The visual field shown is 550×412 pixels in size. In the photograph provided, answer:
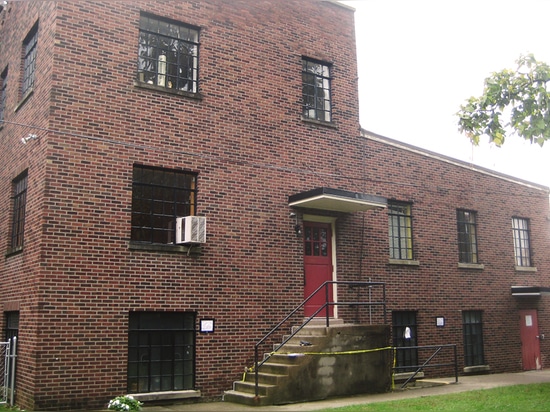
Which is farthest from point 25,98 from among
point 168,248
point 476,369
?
point 476,369

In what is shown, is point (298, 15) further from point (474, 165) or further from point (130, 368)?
point (130, 368)

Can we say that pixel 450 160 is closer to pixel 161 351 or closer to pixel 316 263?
pixel 316 263

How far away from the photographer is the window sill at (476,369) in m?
17.7

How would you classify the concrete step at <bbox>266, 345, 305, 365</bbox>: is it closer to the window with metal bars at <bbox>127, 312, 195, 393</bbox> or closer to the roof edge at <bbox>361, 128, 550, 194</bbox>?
the window with metal bars at <bbox>127, 312, 195, 393</bbox>

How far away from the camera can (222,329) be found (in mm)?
13289

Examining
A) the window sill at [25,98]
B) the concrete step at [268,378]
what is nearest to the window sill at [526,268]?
the concrete step at [268,378]

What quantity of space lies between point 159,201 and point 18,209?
345 centimetres

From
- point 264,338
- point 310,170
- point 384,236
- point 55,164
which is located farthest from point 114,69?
point 384,236

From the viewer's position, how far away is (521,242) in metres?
20.7

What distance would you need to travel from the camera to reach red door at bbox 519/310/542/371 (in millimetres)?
19656

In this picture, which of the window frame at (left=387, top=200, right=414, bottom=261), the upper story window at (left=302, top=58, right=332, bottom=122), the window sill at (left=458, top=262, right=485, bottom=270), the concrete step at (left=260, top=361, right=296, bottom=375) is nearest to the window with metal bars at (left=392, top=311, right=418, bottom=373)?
the window frame at (left=387, top=200, right=414, bottom=261)

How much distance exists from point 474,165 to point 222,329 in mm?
10583

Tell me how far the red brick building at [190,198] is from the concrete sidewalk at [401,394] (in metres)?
0.67

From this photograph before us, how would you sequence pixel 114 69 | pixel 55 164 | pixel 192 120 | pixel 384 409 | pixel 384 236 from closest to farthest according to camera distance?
pixel 384 409, pixel 55 164, pixel 114 69, pixel 192 120, pixel 384 236
